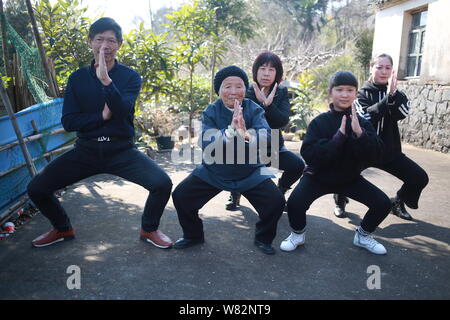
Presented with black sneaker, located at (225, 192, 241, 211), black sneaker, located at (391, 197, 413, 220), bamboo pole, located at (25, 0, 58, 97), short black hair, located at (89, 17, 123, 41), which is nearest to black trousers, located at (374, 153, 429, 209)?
Answer: black sneaker, located at (391, 197, 413, 220)

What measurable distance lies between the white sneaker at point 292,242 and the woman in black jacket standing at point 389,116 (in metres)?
1.25

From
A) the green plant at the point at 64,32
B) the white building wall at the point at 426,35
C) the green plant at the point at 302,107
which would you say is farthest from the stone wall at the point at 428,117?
the green plant at the point at 64,32

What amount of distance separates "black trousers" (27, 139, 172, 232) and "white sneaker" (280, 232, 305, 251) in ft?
3.78

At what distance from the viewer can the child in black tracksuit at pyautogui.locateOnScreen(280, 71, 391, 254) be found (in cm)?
308

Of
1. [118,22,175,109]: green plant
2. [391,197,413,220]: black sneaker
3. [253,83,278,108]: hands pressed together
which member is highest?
[118,22,175,109]: green plant

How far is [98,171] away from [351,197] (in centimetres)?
235

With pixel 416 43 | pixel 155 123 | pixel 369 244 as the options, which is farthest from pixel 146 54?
pixel 416 43

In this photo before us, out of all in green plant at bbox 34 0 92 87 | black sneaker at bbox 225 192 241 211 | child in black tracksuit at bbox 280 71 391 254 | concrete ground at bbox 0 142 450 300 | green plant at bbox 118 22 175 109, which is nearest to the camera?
concrete ground at bbox 0 142 450 300

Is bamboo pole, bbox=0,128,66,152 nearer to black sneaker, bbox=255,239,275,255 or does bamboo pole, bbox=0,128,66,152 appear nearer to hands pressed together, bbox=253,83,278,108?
hands pressed together, bbox=253,83,278,108

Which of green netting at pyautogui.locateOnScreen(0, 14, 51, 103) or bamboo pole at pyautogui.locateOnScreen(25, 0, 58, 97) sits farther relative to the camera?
bamboo pole at pyautogui.locateOnScreen(25, 0, 58, 97)

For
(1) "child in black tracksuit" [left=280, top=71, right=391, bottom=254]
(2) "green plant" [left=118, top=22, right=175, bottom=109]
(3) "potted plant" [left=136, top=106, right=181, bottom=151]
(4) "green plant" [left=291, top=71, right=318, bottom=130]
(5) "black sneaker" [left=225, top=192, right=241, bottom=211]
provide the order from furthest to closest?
(4) "green plant" [left=291, top=71, right=318, bottom=130] < (3) "potted plant" [left=136, top=106, right=181, bottom=151] < (2) "green plant" [left=118, top=22, right=175, bottom=109] < (5) "black sneaker" [left=225, top=192, right=241, bottom=211] < (1) "child in black tracksuit" [left=280, top=71, right=391, bottom=254]

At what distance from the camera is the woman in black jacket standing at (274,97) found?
3916mm

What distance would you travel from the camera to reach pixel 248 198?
325cm
